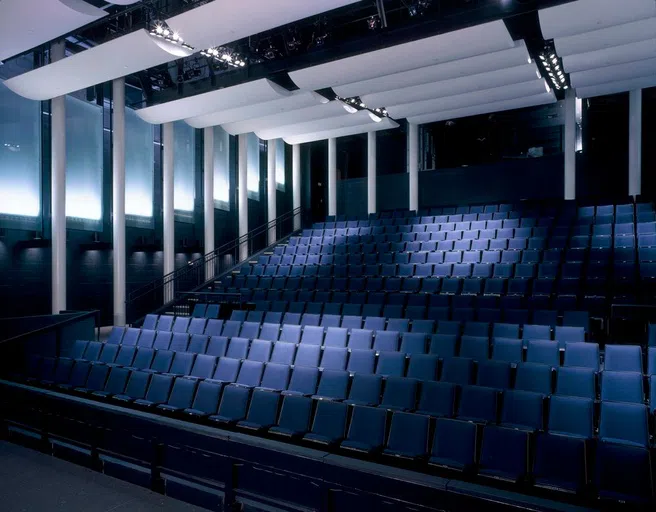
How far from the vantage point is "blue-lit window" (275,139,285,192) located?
11330 mm

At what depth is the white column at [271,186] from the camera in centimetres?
1045

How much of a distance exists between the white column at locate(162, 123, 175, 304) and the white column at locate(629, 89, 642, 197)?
7.50m

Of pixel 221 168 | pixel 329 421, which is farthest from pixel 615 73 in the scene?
pixel 221 168

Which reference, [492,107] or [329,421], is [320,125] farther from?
[329,421]

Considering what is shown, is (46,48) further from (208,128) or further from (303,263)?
(303,263)

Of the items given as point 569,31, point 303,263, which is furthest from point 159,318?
point 569,31

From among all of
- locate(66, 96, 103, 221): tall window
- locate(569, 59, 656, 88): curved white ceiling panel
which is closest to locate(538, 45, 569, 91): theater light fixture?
locate(569, 59, 656, 88): curved white ceiling panel

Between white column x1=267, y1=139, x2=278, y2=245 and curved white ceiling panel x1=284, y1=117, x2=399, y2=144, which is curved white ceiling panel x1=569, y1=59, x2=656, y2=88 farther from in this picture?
white column x1=267, y1=139, x2=278, y2=245

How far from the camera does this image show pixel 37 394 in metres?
3.09

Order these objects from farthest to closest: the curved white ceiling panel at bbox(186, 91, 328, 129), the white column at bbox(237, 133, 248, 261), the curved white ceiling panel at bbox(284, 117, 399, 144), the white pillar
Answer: the white pillar
the white column at bbox(237, 133, 248, 261)
the curved white ceiling panel at bbox(284, 117, 399, 144)
the curved white ceiling panel at bbox(186, 91, 328, 129)

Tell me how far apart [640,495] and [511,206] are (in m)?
6.76

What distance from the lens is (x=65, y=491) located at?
2.48m

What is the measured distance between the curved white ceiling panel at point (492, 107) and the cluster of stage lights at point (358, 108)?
0.55 meters

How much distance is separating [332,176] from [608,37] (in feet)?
19.9
